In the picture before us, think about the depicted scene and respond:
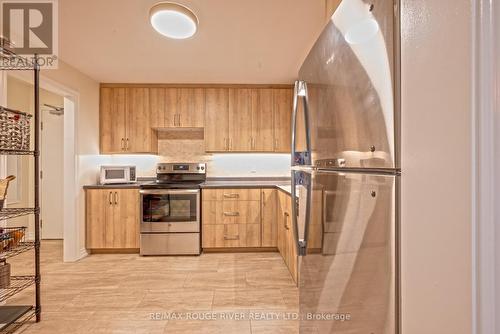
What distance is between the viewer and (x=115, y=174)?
3906 millimetres

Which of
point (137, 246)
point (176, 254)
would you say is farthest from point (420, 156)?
point (137, 246)

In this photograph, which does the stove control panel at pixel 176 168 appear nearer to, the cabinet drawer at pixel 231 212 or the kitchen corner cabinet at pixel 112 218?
the kitchen corner cabinet at pixel 112 218

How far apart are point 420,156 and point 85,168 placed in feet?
13.4

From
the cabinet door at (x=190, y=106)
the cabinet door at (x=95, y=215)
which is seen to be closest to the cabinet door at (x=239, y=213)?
the cabinet door at (x=190, y=106)

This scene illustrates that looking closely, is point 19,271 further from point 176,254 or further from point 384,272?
point 384,272

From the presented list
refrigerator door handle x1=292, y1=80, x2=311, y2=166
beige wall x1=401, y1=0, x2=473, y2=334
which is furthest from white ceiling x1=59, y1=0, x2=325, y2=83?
beige wall x1=401, y1=0, x2=473, y2=334

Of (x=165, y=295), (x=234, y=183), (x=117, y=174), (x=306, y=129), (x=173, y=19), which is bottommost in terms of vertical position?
(x=165, y=295)

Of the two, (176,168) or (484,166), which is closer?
(484,166)

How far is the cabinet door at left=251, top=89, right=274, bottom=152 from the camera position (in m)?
4.10

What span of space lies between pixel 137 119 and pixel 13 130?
83.0 inches

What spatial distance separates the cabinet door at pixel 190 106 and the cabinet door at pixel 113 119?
0.80 metres

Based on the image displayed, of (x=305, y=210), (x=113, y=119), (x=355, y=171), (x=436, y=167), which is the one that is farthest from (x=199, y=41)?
(x=436, y=167)

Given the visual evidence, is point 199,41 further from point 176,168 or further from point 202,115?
point 176,168

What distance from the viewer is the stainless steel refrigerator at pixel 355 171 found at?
2.00 feet
